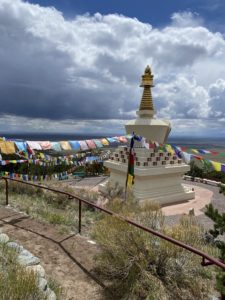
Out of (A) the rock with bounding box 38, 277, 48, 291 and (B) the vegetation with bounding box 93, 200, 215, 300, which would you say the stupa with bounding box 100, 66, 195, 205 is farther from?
(A) the rock with bounding box 38, 277, 48, 291

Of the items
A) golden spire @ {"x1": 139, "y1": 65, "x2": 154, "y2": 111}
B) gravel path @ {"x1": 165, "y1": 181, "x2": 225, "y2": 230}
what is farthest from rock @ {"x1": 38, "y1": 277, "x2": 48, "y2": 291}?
golden spire @ {"x1": 139, "y1": 65, "x2": 154, "y2": 111}

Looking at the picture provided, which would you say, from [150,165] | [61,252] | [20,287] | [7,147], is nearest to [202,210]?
[150,165]

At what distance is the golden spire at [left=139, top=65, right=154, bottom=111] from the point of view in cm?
1539

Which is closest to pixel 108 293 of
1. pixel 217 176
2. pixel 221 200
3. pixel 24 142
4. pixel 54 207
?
pixel 54 207

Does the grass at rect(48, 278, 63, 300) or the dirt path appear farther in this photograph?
the dirt path

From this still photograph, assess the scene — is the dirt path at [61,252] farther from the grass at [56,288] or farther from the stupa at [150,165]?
the stupa at [150,165]

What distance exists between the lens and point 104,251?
469 centimetres

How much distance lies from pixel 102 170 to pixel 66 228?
15586 mm

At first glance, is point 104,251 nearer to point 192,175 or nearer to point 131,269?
point 131,269

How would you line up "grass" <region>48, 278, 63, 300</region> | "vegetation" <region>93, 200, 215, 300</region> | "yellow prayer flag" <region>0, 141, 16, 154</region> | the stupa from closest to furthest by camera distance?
"grass" <region>48, 278, 63, 300</region> < "vegetation" <region>93, 200, 215, 300</region> < "yellow prayer flag" <region>0, 141, 16, 154</region> < the stupa

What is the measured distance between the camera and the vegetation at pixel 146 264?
408 cm

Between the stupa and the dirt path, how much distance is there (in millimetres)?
7635

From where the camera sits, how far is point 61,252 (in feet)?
17.2

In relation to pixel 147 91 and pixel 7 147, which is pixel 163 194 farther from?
pixel 7 147
